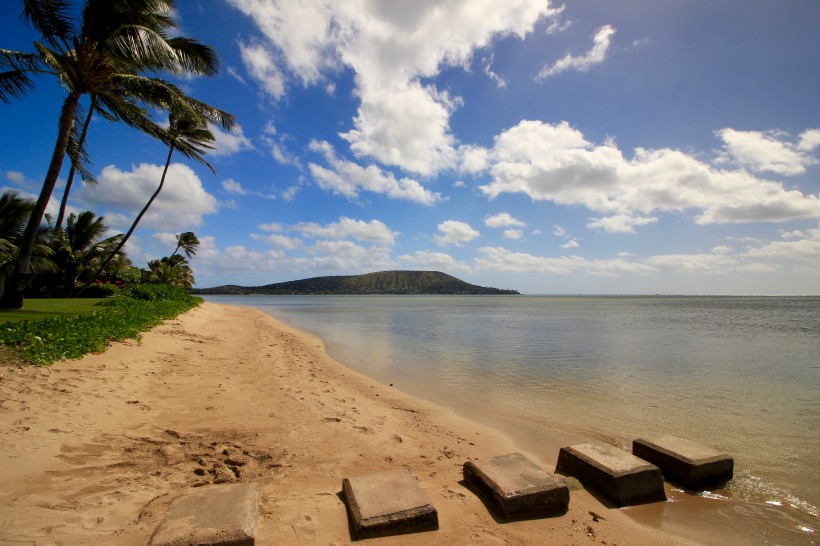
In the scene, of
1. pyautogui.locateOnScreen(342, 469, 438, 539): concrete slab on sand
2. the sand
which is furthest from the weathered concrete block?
pyautogui.locateOnScreen(342, 469, 438, 539): concrete slab on sand

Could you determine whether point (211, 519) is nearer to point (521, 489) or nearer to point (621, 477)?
point (521, 489)

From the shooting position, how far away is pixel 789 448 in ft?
19.8

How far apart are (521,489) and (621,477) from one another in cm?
126

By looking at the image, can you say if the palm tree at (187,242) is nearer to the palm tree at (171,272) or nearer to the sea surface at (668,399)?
the palm tree at (171,272)

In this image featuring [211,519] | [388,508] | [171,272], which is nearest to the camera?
[211,519]

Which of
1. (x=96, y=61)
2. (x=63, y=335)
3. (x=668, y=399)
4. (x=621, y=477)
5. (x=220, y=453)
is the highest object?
(x=96, y=61)

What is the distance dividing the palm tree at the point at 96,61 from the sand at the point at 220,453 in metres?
7.55

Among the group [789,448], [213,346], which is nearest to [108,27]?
[213,346]

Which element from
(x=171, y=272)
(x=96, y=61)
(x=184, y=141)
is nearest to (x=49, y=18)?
(x=96, y=61)

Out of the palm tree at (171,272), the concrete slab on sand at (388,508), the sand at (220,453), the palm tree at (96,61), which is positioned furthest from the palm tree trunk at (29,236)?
the palm tree at (171,272)

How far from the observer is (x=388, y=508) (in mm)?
3346

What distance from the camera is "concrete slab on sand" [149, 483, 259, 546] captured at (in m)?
2.82

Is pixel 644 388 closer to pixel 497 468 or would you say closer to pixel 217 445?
pixel 497 468

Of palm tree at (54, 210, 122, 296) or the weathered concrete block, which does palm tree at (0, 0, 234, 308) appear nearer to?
palm tree at (54, 210, 122, 296)
